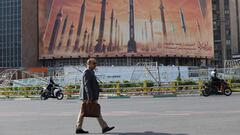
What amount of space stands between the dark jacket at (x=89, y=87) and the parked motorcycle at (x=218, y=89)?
14.6 meters

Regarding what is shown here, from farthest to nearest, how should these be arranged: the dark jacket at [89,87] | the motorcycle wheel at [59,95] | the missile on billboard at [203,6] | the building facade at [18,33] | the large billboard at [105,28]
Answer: the missile on billboard at [203,6] → the building facade at [18,33] → the large billboard at [105,28] → the motorcycle wheel at [59,95] → the dark jacket at [89,87]

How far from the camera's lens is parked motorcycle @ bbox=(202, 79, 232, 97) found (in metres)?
21.5

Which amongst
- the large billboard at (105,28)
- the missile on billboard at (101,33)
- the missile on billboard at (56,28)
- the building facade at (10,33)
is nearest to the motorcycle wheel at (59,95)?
the large billboard at (105,28)

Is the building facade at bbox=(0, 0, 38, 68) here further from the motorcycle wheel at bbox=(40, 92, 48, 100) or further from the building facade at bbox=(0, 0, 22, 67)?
the motorcycle wheel at bbox=(40, 92, 48, 100)

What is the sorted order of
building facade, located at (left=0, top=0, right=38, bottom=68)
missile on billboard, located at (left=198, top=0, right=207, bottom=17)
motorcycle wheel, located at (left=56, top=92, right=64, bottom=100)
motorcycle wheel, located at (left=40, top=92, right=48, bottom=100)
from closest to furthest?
1. motorcycle wheel, located at (left=56, top=92, right=64, bottom=100)
2. motorcycle wheel, located at (left=40, top=92, right=48, bottom=100)
3. building facade, located at (left=0, top=0, right=38, bottom=68)
4. missile on billboard, located at (left=198, top=0, right=207, bottom=17)

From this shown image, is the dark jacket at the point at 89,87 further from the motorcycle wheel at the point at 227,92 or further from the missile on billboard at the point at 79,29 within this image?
the missile on billboard at the point at 79,29

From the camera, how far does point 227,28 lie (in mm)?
99062

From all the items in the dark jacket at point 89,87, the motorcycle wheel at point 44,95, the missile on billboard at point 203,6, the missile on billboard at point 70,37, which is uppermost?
the missile on billboard at point 203,6

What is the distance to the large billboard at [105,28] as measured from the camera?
71.1 meters

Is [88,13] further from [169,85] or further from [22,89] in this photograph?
[169,85]

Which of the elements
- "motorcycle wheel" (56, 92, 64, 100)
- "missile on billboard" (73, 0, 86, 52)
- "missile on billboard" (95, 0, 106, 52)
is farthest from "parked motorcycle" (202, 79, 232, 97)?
"missile on billboard" (73, 0, 86, 52)

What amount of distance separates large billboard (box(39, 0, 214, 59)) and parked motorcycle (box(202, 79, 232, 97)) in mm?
49203

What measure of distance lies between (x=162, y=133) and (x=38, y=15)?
2761 inches

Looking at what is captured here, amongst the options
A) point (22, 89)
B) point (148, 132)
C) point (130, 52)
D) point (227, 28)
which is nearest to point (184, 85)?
point (22, 89)
